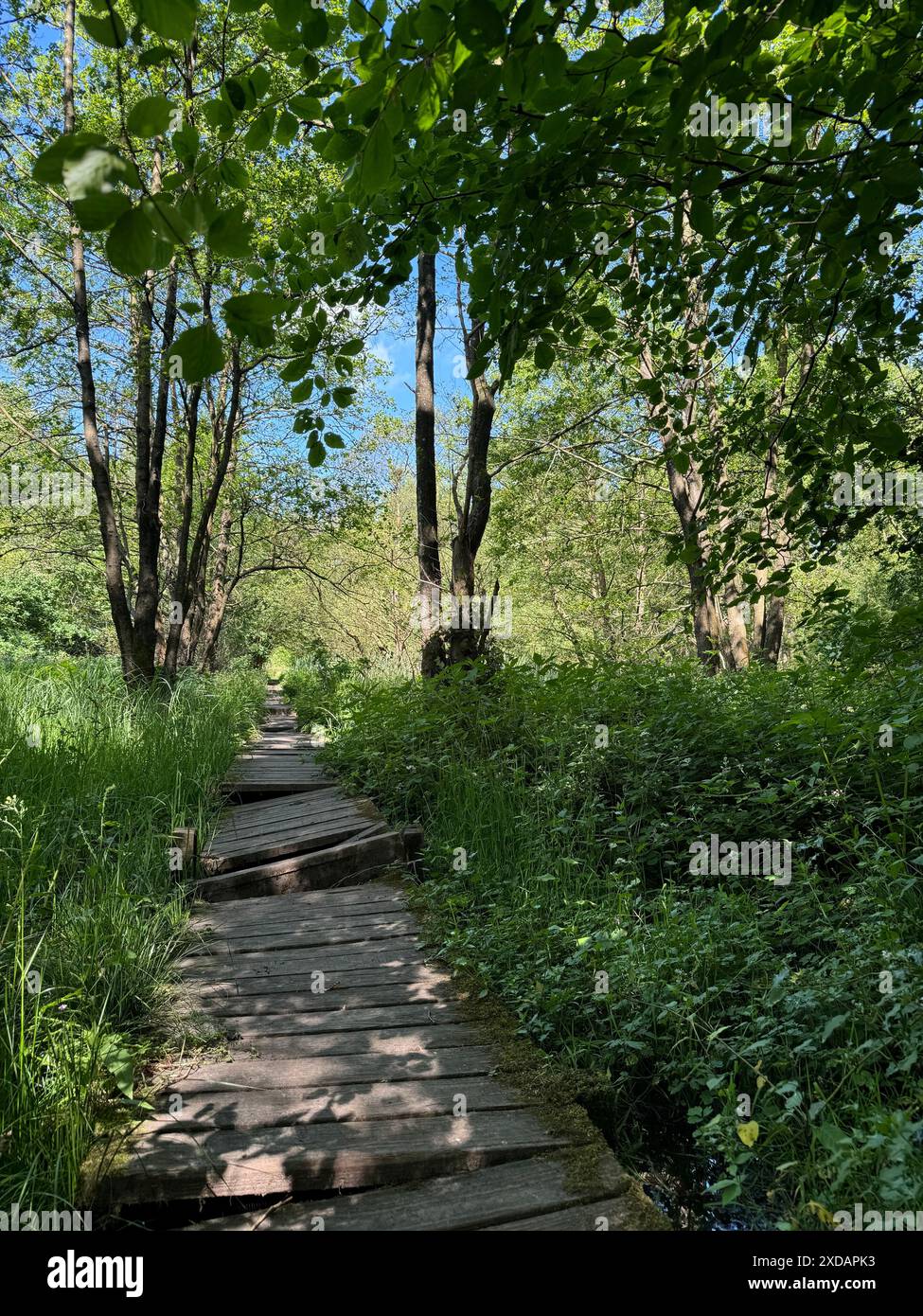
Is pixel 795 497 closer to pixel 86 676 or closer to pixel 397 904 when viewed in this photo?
pixel 397 904

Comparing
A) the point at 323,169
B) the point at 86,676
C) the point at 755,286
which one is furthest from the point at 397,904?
the point at 323,169

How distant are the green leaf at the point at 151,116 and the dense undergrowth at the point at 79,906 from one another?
2.30 meters

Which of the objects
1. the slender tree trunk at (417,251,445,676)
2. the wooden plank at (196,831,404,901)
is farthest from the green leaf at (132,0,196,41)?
the slender tree trunk at (417,251,445,676)

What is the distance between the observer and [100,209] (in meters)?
0.76

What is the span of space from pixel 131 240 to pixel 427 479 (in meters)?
8.32

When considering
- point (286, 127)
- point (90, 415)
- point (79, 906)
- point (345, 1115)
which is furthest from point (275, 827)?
point (90, 415)

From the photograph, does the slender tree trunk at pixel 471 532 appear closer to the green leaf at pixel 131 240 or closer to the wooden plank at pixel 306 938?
the wooden plank at pixel 306 938

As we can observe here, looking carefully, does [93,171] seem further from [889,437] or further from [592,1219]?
[889,437]

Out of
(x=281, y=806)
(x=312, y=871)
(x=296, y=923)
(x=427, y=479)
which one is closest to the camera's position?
(x=296, y=923)

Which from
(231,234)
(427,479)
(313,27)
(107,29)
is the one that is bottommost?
(231,234)

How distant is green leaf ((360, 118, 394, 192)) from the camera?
1.23 m

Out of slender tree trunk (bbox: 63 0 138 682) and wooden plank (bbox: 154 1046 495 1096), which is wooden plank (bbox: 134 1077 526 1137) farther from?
slender tree trunk (bbox: 63 0 138 682)

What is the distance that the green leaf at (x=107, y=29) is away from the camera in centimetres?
87

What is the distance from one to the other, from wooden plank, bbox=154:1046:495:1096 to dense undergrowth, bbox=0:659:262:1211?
0.69 feet
